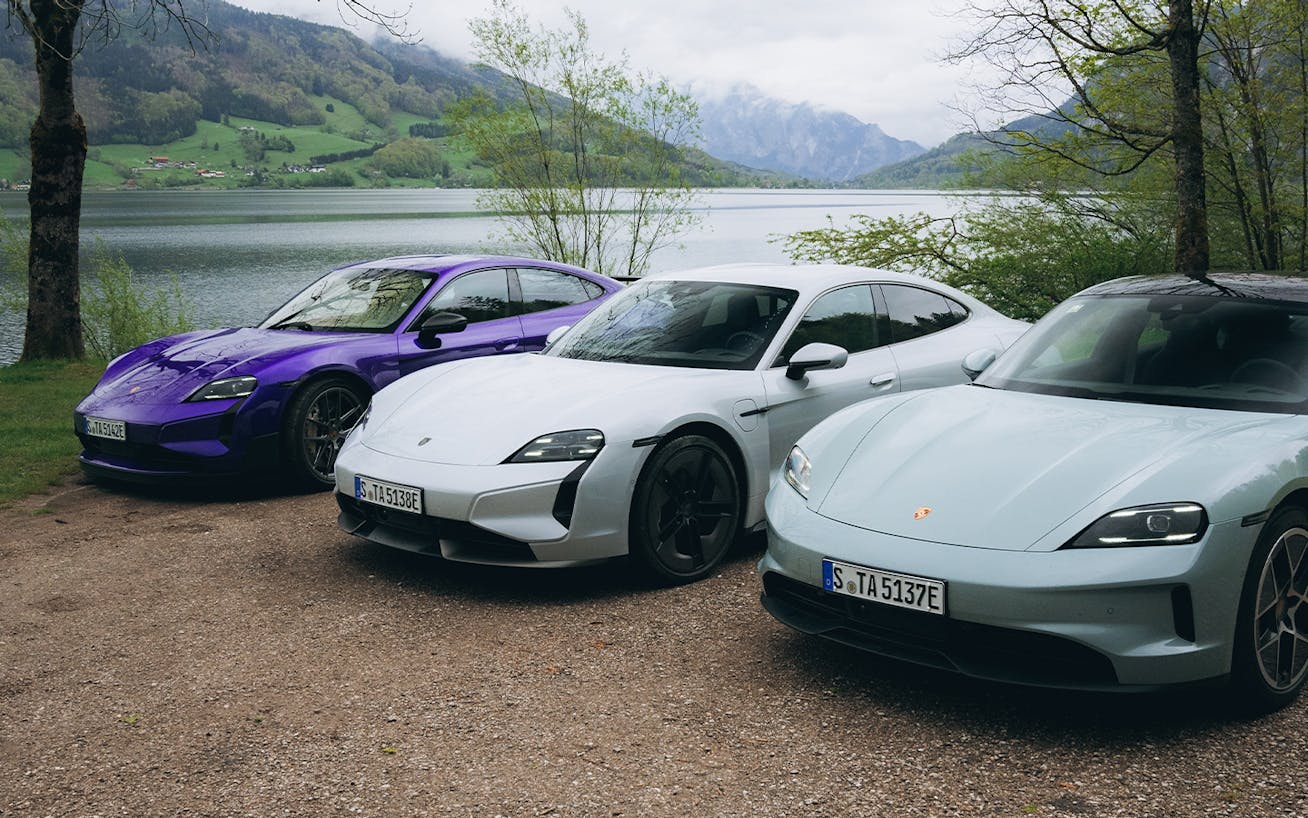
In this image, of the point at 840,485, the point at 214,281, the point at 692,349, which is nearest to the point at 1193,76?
the point at 692,349

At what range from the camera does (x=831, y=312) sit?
19.3 feet

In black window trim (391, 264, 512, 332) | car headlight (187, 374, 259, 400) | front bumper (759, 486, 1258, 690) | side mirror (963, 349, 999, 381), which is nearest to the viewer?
front bumper (759, 486, 1258, 690)

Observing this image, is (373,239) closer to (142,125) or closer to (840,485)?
(840,485)

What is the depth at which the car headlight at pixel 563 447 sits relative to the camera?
15.9 feet

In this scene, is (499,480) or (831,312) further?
(831,312)

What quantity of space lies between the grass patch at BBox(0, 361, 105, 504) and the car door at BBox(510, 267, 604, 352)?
351cm

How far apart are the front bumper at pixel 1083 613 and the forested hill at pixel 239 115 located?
99899 mm

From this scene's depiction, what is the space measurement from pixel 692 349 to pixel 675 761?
2723mm

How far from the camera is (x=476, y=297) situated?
8.18m

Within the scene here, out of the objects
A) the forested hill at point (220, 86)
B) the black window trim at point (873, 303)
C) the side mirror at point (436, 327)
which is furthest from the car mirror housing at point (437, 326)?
the forested hill at point (220, 86)

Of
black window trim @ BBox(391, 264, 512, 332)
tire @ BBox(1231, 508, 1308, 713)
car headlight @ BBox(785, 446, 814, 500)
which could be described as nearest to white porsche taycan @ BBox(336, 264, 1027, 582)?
car headlight @ BBox(785, 446, 814, 500)

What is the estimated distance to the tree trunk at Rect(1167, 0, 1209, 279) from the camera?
1059 centimetres

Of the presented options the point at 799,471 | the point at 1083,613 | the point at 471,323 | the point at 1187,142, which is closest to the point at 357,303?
the point at 471,323

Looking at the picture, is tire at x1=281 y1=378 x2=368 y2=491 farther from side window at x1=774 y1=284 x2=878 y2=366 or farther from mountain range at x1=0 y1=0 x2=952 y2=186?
mountain range at x1=0 y1=0 x2=952 y2=186
